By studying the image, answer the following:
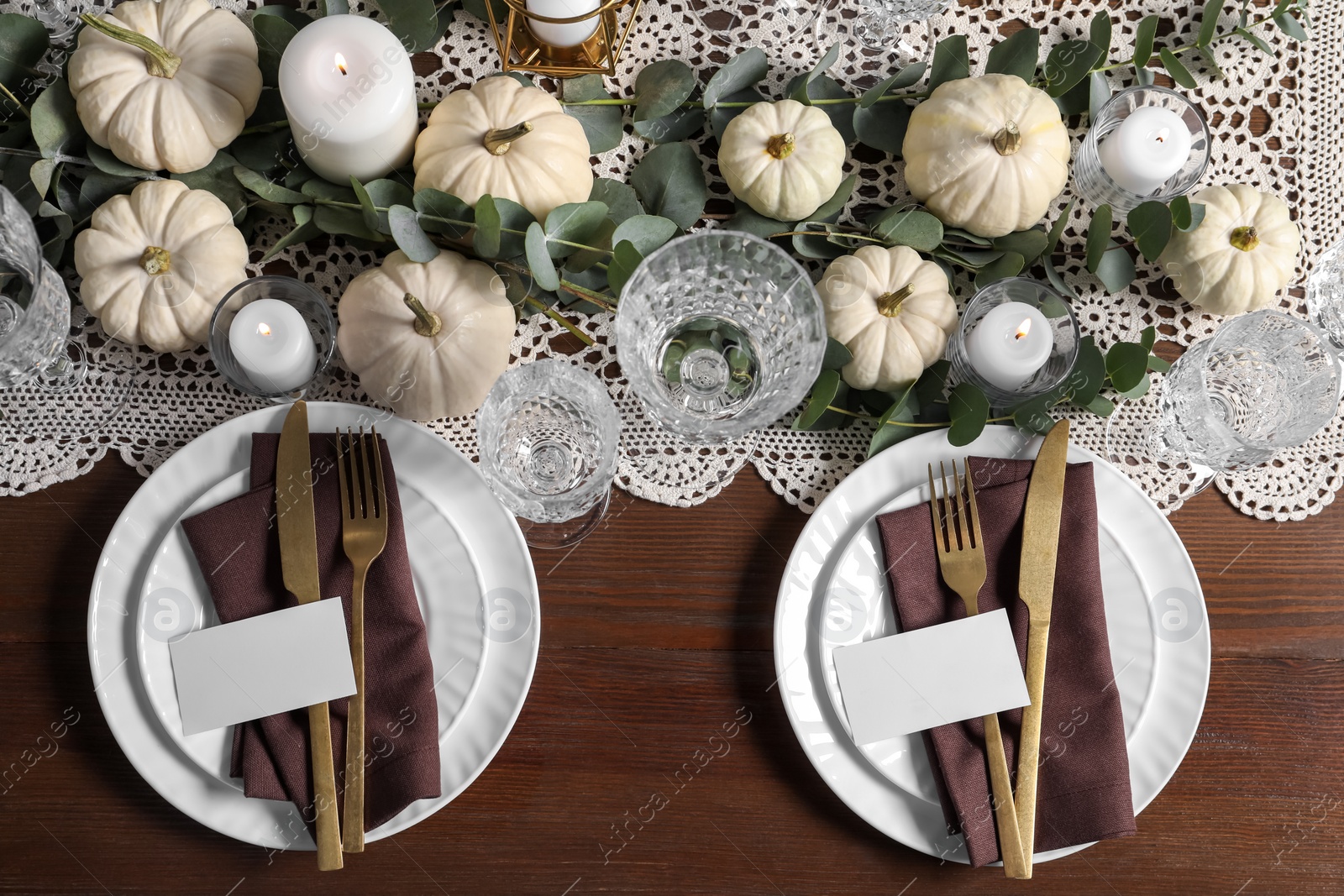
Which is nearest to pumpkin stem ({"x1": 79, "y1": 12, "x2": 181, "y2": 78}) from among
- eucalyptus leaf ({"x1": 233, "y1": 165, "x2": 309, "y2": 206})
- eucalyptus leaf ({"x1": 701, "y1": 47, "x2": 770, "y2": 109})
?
eucalyptus leaf ({"x1": 233, "y1": 165, "x2": 309, "y2": 206})

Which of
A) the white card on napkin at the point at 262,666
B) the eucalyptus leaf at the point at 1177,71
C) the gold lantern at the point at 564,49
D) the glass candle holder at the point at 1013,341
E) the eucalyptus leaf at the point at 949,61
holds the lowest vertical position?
the white card on napkin at the point at 262,666

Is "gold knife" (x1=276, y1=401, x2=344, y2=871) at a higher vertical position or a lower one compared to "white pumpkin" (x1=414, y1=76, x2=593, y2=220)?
lower

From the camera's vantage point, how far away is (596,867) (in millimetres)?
932

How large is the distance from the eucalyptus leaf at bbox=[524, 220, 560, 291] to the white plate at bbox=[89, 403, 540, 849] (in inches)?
7.7

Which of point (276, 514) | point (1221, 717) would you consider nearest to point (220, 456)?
point (276, 514)

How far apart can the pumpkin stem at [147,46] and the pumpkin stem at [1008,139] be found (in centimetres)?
82

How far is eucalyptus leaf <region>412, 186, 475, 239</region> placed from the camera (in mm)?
836

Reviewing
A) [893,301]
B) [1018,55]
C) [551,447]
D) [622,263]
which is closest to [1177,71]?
[1018,55]

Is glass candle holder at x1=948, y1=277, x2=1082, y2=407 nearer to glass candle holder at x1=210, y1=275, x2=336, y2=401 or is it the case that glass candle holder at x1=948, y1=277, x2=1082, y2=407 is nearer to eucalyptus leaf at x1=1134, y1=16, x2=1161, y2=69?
eucalyptus leaf at x1=1134, y1=16, x2=1161, y2=69

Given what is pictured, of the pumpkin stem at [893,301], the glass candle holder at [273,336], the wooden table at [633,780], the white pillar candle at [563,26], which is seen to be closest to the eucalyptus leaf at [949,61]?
the pumpkin stem at [893,301]

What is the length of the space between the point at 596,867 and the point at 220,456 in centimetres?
58

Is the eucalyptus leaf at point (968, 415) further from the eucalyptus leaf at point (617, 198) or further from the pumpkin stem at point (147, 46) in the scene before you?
the pumpkin stem at point (147, 46)

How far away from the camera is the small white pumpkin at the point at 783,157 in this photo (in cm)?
88

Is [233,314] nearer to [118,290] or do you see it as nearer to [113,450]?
[118,290]
